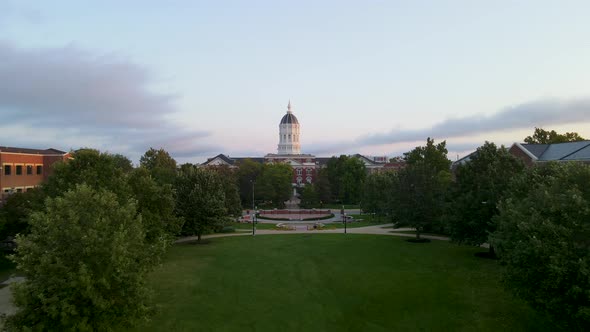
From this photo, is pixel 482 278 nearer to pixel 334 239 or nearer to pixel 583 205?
pixel 583 205

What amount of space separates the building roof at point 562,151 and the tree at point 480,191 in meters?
13.9

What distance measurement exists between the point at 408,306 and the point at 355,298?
2.74m

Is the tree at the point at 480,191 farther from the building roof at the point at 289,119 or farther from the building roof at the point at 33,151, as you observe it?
the building roof at the point at 289,119

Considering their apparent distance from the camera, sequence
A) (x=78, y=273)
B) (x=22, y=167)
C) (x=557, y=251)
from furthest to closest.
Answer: (x=22, y=167) < (x=557, y=251) < (x=78, y=273)

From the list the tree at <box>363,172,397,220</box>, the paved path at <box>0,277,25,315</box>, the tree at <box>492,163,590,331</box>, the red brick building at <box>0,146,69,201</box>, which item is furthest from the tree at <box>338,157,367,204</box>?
the paved path at <box>0,277,25,315</box>

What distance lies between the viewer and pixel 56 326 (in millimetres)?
13258

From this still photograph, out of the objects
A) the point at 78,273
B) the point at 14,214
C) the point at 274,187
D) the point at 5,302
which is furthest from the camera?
the point at 274,187

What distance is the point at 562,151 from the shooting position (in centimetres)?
4147

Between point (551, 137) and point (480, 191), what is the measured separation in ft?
160

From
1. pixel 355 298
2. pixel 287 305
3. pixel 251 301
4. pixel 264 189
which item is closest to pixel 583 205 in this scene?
pixel 355 298

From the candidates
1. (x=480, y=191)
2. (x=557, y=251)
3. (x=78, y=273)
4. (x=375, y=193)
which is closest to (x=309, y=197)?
(x=375, y=193)

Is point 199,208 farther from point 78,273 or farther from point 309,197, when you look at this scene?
point 309,197

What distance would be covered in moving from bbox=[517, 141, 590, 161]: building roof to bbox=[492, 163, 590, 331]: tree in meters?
26.1

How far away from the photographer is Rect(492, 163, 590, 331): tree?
1377 centimetres
